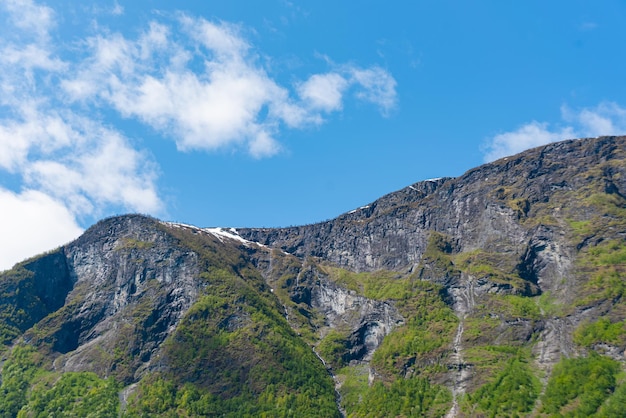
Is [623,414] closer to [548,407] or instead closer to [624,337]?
[548,407]

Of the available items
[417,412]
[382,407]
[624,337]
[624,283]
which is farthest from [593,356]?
[382,407]

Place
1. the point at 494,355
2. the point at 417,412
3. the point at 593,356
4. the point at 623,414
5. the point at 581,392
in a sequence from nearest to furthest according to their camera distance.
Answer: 1. the point at 623,414
2. the point at 581,392
3. the point at 593,356
4. the point at 417,412
5. the point at 494,355

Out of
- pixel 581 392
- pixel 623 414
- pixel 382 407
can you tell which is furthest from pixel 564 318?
pixel 382 407

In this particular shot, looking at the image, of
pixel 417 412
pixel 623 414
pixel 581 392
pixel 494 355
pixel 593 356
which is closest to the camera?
pixel 623 414

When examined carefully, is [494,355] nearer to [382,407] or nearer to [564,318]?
[564,318]

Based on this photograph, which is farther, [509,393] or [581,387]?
[509,393]

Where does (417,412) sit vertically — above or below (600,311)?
below

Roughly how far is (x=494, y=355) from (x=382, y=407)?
4660 centimetres

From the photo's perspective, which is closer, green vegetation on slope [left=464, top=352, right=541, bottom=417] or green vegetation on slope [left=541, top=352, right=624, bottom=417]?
green vegetation on slope [left=541, top=352, right=624, bottom=417]

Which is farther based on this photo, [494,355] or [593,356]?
[494,355]

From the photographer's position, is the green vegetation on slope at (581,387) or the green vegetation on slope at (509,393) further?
the green vegetation on slope at (509,393)

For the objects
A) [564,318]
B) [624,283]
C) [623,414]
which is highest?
[624,283]

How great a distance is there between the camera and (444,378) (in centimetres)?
19850

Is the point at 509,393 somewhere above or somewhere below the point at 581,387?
below
